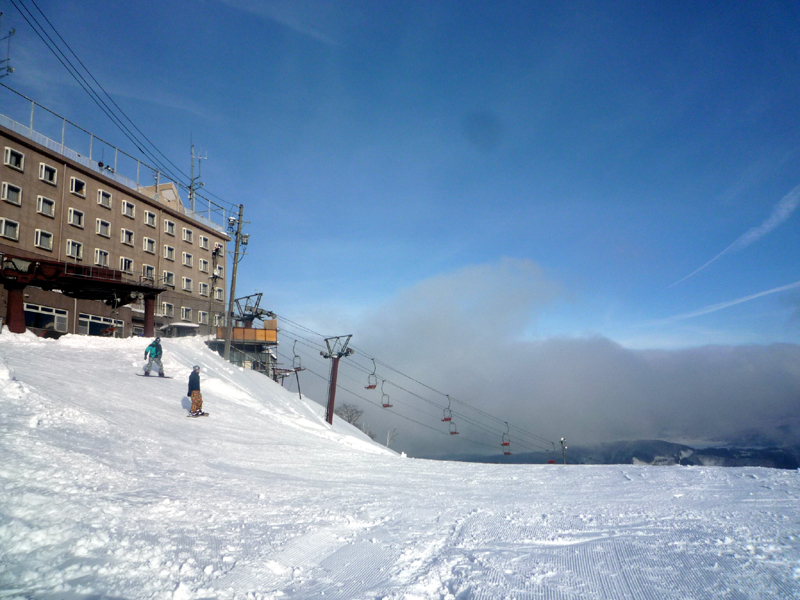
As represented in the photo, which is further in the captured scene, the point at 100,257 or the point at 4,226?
the point at 100,257

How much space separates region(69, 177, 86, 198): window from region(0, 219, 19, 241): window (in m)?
5.50

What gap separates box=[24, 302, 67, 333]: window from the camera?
32688 millimetres

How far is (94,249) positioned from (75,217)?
2.78 meters

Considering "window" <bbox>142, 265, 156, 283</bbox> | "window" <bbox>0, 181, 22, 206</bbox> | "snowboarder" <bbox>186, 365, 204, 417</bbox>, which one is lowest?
"snowboarder" <bbox>186, 365, 204, 417</bbox>

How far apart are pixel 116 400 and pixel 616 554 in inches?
555

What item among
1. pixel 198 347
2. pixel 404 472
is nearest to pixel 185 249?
pixel 198 347

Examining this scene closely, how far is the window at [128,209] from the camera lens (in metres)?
42.8

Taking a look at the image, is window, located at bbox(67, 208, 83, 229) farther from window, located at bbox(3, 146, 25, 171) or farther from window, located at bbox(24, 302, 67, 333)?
window, located at bbox(24, 302, 67, 333)

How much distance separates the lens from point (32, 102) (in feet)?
116

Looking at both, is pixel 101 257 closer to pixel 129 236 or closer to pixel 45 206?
pixel 129 236

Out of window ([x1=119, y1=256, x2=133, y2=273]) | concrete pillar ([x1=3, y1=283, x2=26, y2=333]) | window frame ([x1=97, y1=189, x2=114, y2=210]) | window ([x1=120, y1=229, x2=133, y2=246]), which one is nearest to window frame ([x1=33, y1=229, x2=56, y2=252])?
window frame ([x1=97, y1=189, x2=114, y2=210])

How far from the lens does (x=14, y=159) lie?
33844mm

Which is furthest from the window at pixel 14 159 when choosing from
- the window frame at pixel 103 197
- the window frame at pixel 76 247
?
the window frame at pixel 103 197

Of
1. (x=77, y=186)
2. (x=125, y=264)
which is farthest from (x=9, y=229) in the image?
(x=125, y=264)
